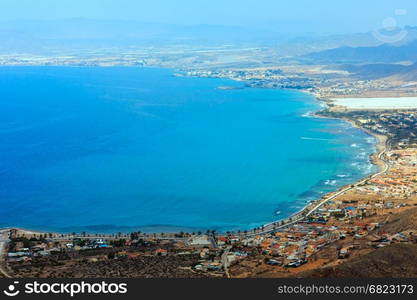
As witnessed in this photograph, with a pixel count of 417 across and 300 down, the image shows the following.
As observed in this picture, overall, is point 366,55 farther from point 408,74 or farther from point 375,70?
point 408,74

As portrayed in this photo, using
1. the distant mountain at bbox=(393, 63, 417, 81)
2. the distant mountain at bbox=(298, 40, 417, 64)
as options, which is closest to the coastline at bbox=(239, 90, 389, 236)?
the distant mountain at bbox=(393, 63, 417, 81)

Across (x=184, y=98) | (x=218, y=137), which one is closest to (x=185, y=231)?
(x=218, y=137)

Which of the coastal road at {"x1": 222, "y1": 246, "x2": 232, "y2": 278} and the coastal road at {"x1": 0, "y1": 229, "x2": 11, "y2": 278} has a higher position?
the coastal road at {"x1": 0, "y1": 229, "x2": 11, "y2": 278}

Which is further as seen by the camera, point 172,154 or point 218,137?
point 218,137

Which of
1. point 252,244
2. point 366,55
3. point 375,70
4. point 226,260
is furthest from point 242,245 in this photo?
point 366,55

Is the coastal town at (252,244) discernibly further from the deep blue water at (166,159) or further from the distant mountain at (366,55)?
the distant mountain at (366,55)

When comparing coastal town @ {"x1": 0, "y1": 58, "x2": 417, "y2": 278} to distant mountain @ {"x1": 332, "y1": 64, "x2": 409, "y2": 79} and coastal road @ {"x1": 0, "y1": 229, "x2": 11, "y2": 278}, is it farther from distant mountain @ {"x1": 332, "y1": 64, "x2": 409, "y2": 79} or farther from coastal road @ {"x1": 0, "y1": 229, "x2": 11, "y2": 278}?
distant mountain @ {"x1": 332, "y1": 64, "x2": 409, "y2": 79}

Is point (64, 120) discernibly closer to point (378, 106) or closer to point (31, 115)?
A: point (31, 115)
